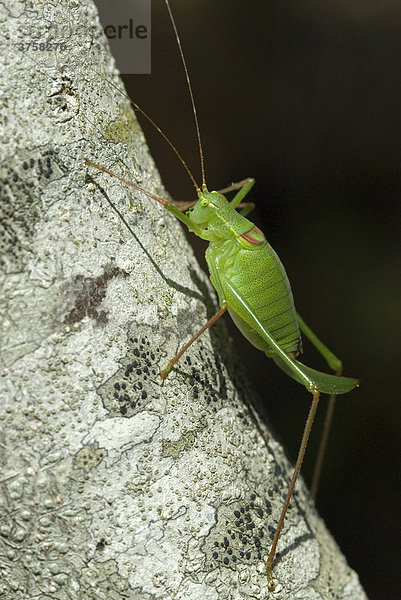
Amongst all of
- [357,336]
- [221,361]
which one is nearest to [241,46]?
[357,336]

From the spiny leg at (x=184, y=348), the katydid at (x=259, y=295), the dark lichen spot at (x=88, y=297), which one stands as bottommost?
the katydid at (x=259, y=295)

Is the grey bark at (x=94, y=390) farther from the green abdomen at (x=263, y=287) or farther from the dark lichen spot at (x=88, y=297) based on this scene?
the green abdomen at (x=263, y=287)

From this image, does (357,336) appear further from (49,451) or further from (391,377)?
(49,451)

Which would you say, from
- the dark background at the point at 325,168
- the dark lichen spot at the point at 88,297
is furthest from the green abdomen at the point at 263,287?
the dark background at the point at 325,168

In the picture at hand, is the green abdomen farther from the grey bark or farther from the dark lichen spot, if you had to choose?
the dark lichen spot

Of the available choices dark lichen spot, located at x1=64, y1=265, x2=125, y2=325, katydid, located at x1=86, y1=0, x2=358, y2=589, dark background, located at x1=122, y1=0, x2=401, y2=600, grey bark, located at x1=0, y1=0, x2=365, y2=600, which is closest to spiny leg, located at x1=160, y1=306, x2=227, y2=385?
grey bark, located at x1=0, y1=0, x2=365, y2=600

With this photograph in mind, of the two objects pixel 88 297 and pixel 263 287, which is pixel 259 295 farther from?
pixel 88 297
